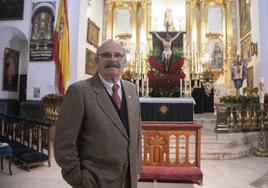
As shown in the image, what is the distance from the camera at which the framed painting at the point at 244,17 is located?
1191 cm

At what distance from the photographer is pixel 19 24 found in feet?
35.2

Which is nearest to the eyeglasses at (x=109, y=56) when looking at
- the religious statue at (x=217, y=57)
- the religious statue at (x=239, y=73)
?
the religious statue at (x=239, y=73)

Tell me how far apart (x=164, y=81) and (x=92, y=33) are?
21.8ft

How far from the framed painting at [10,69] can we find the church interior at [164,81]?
0.05 metres

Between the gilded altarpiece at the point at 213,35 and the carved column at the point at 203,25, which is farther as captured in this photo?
the carved column at the point at 203,25

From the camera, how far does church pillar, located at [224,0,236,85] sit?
13.4 m

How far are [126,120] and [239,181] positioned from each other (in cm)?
365

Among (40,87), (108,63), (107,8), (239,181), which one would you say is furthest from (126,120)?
(107,8)

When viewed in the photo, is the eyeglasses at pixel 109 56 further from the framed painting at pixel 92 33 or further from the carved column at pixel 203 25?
the carved column at pixel 203 25

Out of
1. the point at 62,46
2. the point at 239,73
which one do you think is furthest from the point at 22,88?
the point at 239,73

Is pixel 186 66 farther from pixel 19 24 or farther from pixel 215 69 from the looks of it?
pixel 19 24

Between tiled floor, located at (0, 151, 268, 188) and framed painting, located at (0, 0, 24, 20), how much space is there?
7924 millimetres

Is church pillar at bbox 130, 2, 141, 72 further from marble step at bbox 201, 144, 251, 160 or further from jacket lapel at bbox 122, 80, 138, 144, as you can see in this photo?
jacket lapel at bbox 122, 80, 138, 144

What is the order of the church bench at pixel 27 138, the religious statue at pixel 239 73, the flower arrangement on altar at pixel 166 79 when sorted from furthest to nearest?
1. the religious statue at pixel 239 73
2. the flower arrangement on altar at pixel 166 79
3. the church bench at pixel 27 138
